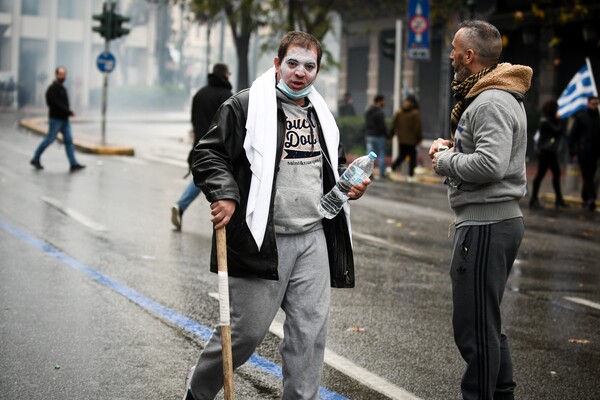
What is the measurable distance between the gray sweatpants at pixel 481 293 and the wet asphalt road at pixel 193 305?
3.16 feet

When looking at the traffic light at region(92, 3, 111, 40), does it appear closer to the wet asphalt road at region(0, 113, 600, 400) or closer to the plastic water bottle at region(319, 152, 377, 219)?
the wet asphalt road at region(0, 113, 600, 400)

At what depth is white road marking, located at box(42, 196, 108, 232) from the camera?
11.7m

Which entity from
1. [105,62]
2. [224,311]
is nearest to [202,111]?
[224,311]

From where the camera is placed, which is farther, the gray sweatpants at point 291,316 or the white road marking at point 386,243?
the white road marking at point 386,243

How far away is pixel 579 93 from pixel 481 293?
14.4 metres

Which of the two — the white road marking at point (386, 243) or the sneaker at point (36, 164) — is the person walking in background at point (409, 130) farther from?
the white road marking at point (386, 243)

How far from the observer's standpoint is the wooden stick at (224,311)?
4.36 meters

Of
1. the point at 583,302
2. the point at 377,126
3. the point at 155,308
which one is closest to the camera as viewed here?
the point at 155,308

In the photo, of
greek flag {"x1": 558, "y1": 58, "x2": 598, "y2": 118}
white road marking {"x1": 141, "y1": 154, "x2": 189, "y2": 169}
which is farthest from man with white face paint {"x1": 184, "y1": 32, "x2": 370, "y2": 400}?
white road marking {"x1": 141, "y1": 154, "x2": 189, "y2": 169}

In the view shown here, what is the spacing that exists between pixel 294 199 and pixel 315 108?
0.44 metres

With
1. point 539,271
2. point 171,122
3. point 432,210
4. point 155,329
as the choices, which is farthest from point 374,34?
point 155,329

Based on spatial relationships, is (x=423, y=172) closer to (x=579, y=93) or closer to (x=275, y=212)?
(x=579, y=93)

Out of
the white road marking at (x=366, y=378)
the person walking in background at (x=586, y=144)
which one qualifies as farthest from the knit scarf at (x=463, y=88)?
the person walking in background at (x=586, y=144)

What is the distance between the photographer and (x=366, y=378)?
5953 mm
